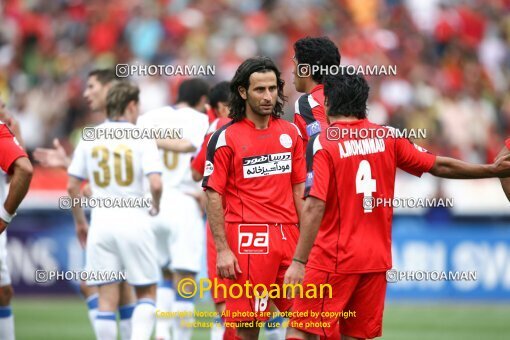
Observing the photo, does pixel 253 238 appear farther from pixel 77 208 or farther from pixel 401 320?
pixel 401 320

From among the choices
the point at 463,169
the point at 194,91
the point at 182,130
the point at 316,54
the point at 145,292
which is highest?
the point at 194,91

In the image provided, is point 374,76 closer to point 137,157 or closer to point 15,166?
point 137,157

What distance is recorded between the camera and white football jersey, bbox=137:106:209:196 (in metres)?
12.4

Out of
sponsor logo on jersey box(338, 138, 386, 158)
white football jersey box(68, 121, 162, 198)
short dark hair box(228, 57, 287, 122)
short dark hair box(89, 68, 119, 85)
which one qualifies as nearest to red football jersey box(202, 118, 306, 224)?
short dark hair box(228, 57, 287, 122)

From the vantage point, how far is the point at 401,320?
16344 millimetres

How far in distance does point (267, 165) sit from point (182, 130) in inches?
121

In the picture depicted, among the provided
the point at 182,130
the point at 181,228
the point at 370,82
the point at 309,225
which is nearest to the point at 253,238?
the point at 309,225

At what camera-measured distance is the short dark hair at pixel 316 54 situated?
10102 millimetres

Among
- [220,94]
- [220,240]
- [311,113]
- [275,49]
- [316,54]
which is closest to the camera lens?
[220,240]

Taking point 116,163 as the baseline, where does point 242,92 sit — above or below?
above

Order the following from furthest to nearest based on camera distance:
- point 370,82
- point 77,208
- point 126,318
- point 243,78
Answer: point 370,82, point 126,318, point 77,208, point 243,78

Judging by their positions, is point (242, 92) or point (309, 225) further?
point (242, 92)

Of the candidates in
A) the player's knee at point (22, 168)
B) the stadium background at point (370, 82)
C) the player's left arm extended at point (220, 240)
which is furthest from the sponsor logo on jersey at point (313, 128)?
the stadium background at point (370, 82)

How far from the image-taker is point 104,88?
12.3 meters
